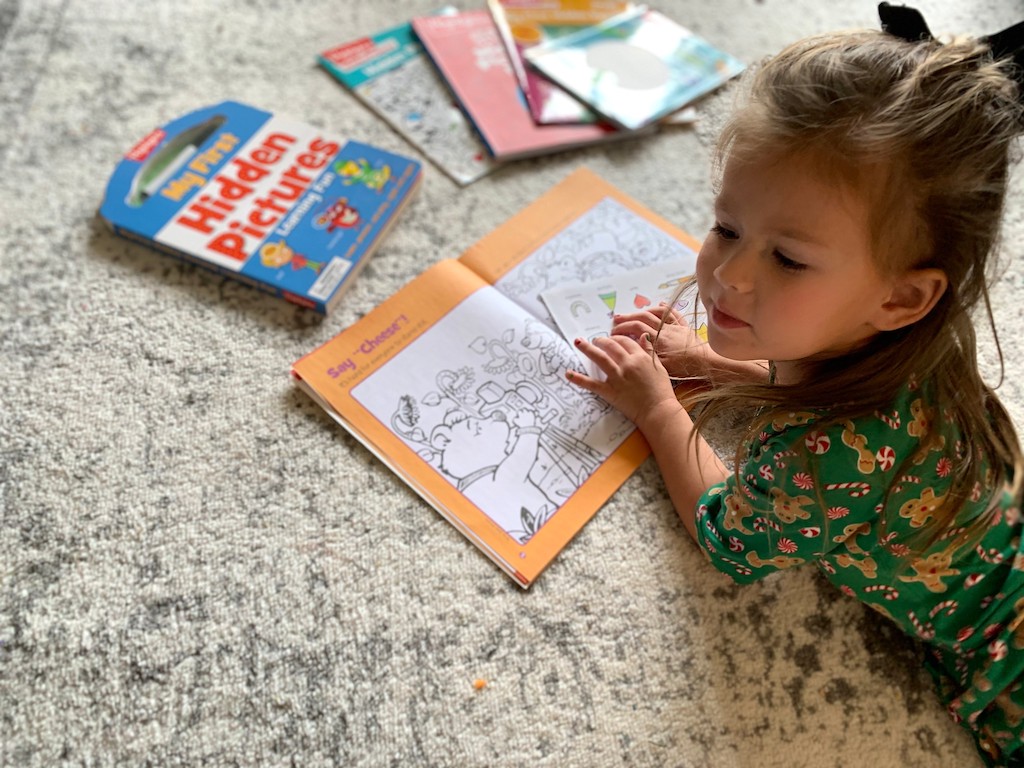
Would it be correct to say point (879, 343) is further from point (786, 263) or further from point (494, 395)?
point (494, 395)

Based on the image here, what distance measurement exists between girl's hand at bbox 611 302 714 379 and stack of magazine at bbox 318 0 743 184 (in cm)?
29

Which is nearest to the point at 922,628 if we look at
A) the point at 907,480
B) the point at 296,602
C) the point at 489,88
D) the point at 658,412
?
the point at 907,480

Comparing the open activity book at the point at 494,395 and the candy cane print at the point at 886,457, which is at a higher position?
the candy cane print at the point at 886,457

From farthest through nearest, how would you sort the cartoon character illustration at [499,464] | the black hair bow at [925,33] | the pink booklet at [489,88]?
the pink booklet at [489,88], the cartoon character illustration at [499,464], the black hair bow at [925,33]

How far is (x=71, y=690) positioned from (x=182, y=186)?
0.52 m

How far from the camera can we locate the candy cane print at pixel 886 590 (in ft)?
1.92

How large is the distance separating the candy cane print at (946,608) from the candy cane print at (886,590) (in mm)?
27

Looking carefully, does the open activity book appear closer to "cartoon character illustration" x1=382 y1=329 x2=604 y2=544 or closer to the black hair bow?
"cartoon character illustration" x1=382 y1=329 x2=604 y2=544

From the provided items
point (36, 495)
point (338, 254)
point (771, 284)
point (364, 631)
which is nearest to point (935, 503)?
point (771, 284)

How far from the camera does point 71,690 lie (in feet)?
1.85

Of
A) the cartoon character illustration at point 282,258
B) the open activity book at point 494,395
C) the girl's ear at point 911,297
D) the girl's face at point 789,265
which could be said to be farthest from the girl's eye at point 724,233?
the cartoon character illustration at point 282,258

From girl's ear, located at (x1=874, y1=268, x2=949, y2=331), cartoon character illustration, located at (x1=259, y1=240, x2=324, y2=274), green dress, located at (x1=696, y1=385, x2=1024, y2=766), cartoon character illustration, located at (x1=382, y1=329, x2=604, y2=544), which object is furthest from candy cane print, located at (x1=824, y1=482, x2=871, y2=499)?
cartoon character illustration, located at (x1=259, y1=240, x2=324, y2=274)

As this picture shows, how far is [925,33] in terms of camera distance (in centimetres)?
47

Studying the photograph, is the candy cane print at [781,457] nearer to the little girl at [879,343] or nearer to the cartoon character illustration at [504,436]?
the little girl at [879,343]
